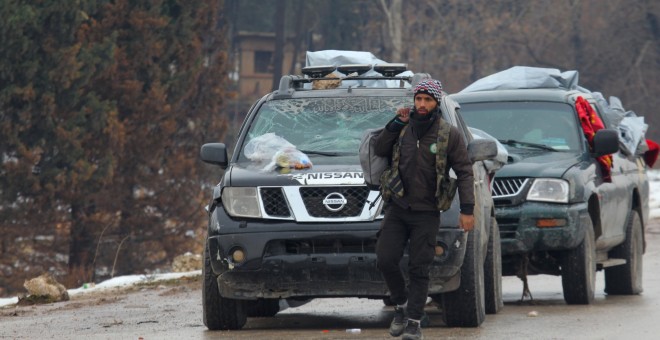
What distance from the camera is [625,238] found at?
46.5 feet

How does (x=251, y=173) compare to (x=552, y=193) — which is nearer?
(x=251, y=173)

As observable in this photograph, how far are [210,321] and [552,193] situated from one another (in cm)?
344

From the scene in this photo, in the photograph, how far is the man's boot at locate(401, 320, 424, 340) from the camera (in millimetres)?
8750

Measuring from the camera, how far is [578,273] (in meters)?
12.1

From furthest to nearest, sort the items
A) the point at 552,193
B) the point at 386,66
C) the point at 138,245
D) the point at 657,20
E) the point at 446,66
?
the point at 446,66, the point at 657,20, the point at 138,245, the point at 552,193, the point at 386,66

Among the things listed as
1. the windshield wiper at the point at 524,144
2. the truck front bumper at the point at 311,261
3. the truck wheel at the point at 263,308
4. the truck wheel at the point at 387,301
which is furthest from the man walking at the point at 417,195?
the windshield wiper at the point at 524,144

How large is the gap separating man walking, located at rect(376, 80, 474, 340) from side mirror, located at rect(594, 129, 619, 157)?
390cm

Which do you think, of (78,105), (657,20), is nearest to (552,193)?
(78,105)

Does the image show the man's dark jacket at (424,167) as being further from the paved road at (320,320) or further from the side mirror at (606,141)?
the side mirror at (606,141)

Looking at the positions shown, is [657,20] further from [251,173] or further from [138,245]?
[251,173]

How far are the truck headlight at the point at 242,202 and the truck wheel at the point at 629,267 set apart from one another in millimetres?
5278

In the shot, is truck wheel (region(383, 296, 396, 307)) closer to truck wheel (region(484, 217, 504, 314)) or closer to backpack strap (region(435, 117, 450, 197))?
truck wheel (region(484, 217, 504, 314))

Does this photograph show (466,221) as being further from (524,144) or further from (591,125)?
(591,125)

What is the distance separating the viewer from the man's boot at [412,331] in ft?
28.7
